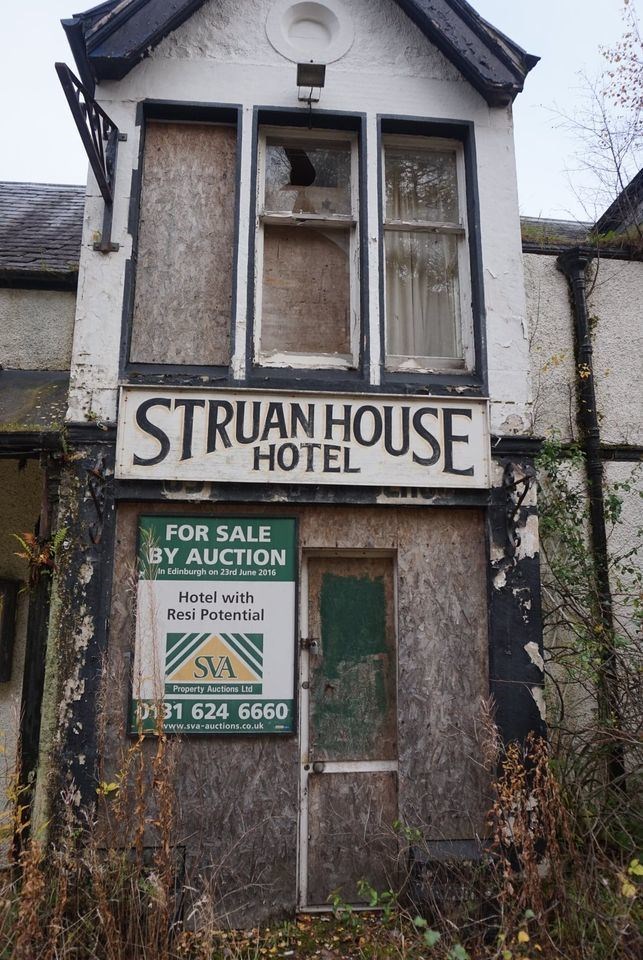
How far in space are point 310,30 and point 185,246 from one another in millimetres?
2303

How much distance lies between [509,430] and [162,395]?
270cm

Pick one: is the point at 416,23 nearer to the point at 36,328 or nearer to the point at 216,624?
the point at 36,328

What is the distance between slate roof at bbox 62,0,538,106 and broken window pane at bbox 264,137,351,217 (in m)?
1.17

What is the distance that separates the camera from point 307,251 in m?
5.70

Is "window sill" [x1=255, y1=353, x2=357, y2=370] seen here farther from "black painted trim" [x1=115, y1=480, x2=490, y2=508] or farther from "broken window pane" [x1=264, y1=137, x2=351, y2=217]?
"broken window pane" [x1=264, y1=137, x2=351, y2=217]

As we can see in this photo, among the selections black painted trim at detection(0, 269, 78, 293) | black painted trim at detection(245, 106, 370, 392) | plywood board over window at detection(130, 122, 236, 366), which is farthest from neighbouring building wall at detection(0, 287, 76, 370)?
black painted trim at detection(245, 106, 370, 392)

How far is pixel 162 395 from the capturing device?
505 centimetres

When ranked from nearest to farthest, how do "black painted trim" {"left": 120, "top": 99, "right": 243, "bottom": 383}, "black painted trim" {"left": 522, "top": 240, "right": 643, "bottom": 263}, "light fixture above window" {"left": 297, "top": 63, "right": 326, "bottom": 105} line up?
"black painted trim" {"left": 120, "top": 99, "right": 243, "bottom": 383} < "light fixture above window" {"left": 297, "top": 63, "right": 326, "bottom": 105} < "black painted trim" {"left": 522, "top": 240, "right": 643, "bottom": 263}

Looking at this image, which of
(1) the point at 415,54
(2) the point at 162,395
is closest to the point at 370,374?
(2) the point at 162,395

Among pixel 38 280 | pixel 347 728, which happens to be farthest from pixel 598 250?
pixel 38 280

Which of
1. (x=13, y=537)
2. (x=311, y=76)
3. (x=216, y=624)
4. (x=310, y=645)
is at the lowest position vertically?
(x=310, y=645)

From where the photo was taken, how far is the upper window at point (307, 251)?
5496 millimetres

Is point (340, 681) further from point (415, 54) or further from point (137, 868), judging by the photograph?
point (415, 54)

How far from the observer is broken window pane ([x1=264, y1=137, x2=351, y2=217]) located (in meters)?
5.77
